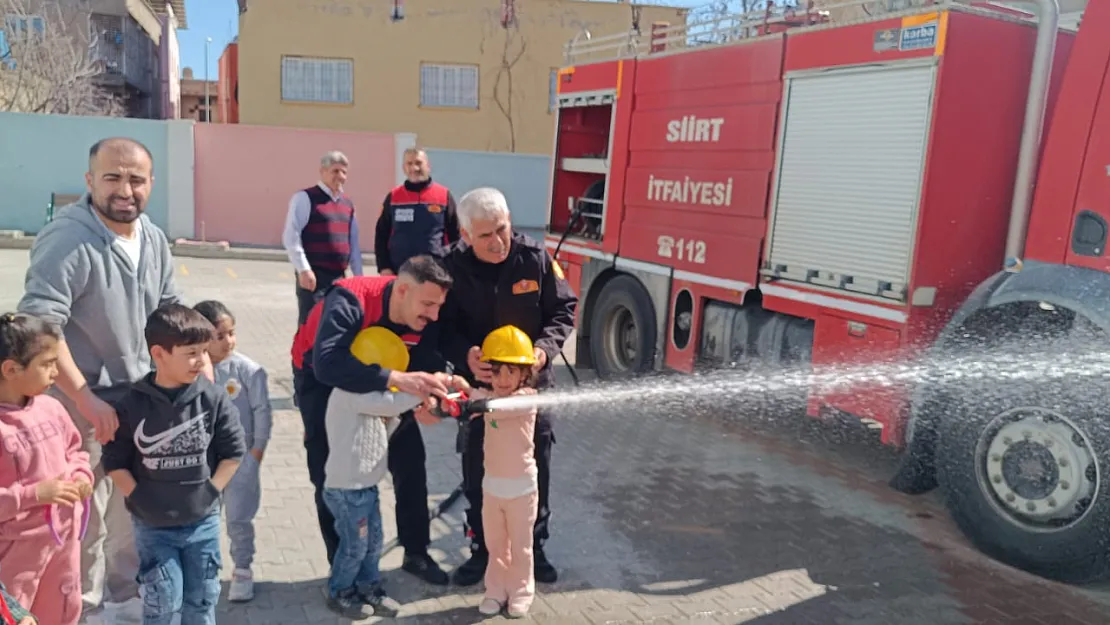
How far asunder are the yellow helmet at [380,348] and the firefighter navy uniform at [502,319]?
508 mm

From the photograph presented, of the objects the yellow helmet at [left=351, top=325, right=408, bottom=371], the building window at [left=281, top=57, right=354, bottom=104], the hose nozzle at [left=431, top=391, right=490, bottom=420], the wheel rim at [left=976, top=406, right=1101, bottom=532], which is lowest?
the wheel rim at [left=976, top=406, right=1101, bottom=532]

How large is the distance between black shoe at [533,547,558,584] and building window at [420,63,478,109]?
69.0 feet

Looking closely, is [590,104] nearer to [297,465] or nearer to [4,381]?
[297,465]

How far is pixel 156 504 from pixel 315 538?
167 centimetres

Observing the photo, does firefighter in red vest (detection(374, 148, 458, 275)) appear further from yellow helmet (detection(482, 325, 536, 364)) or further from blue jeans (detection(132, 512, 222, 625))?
blue jeans (detection(132, 512, 222, 625))

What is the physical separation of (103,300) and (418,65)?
71.0 feet

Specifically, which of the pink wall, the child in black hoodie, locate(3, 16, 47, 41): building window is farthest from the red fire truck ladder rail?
locate(3, 16, 47, 41): building window

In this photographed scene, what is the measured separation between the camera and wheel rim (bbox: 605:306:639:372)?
8.05 m

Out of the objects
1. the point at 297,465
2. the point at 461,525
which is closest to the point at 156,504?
the point at 461,525

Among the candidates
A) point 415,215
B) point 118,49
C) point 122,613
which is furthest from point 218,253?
point 118,49

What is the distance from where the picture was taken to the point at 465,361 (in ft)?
13.4

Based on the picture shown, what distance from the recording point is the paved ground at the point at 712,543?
3.99 meters

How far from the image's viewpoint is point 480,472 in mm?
4227

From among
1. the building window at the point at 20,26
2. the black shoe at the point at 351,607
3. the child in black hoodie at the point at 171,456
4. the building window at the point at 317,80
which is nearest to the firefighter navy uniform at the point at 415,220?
the black shoe at the point at 351,607
